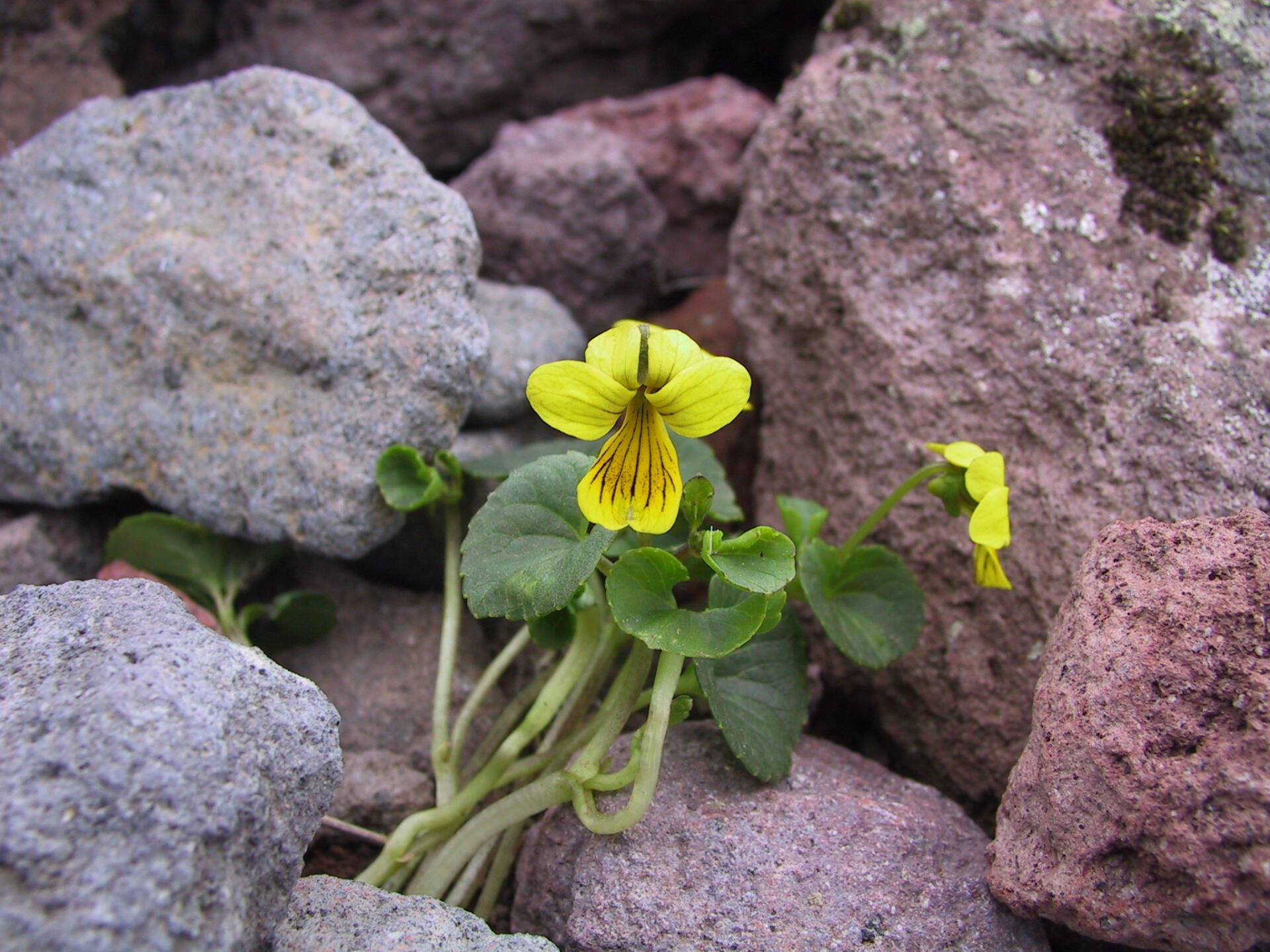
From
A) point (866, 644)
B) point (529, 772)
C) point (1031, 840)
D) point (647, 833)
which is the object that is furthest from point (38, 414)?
point (1031, 840)

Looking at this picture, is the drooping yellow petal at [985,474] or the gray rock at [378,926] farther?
the drooping yellow petal at [985,474]

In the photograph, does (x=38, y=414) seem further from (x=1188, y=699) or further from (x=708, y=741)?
(x=1188, y=699)

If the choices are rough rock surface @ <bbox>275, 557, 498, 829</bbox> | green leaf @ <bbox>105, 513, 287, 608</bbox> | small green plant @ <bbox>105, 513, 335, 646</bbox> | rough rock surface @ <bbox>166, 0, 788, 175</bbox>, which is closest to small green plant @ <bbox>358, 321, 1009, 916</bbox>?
rough rock surface @ <bbox>275, 557, 498, 829</bbox>

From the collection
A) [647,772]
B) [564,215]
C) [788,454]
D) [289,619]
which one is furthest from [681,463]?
[564,215]

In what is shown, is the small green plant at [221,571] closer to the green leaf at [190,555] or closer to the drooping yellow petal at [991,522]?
the green leaf at [190,555]

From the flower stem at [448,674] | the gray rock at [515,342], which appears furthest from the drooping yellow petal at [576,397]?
the gray rock at [515,342]

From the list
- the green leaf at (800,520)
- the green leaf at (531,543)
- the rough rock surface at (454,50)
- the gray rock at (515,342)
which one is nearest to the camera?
the green leaf at (531,543)
